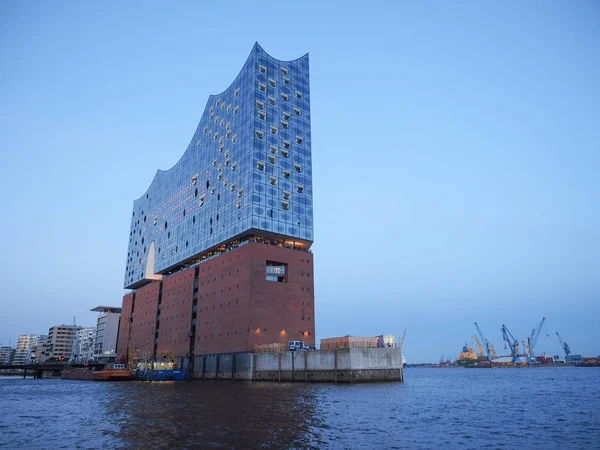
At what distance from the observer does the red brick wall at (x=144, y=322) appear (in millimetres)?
127312

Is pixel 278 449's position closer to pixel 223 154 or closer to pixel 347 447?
pixel 347 447

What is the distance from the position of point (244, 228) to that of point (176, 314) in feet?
127

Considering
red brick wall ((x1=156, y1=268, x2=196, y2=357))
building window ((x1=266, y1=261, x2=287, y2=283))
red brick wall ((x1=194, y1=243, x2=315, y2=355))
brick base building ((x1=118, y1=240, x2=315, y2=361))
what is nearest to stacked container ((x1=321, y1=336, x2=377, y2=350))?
red brick wall ((x1=194, y1=243, x2=315, y2=355))

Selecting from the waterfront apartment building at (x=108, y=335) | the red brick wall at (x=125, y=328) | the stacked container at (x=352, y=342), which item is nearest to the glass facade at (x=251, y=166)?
the stacked container at (x=352, y=342)

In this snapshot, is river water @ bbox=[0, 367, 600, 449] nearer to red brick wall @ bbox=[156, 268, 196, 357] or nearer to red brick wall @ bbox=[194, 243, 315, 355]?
red brick wall @ bbox=[194, 243, 315, 355]

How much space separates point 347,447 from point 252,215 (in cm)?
6781

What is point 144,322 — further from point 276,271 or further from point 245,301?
point 276,271

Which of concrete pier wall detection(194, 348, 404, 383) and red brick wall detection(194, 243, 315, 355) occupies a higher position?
red brick wall detection(194, 243, 315, 355)

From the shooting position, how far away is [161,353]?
11731cm

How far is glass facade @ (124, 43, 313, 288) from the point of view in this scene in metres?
92.2

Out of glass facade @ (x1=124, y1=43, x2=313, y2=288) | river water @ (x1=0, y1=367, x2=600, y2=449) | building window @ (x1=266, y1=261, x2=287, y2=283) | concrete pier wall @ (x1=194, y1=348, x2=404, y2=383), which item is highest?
glass facade @ (x1=124, y1=43, x2=313, y2=288)

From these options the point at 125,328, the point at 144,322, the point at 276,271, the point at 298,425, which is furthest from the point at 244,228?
the point at 125,328

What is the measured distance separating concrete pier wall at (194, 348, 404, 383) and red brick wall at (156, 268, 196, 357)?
24.3 metres

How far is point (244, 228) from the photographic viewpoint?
293ft
